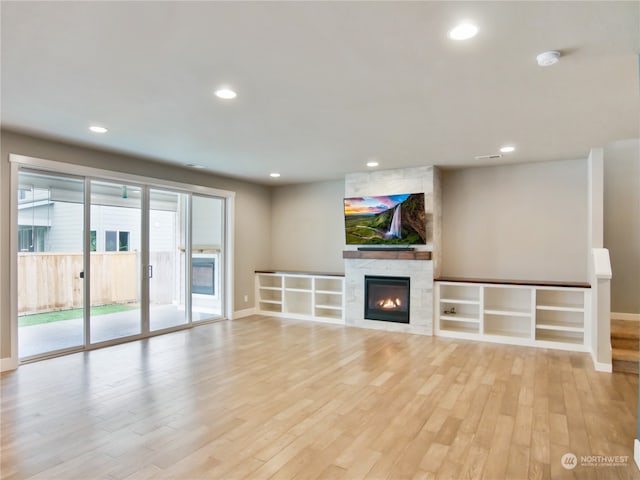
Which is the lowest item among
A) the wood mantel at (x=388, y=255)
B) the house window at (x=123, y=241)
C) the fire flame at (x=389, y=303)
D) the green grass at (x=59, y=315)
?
the fire flame at (x=389, y=303)

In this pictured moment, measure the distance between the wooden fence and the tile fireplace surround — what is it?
3468mm

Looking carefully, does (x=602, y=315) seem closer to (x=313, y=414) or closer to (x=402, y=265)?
(x=402, y=265)

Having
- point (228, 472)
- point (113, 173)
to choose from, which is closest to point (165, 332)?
point (113, 173)

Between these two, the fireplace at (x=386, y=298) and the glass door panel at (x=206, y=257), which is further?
the glass door panel at (x=206, y=257)

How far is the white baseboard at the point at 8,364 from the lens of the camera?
430cm

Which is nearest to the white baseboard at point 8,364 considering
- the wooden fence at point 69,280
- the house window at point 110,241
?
the wooden fence at point 69,280

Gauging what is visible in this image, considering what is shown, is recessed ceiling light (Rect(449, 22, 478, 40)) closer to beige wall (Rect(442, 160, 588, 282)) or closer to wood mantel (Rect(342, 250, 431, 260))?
wood mantel (Rect(342, 250, 431, 260))

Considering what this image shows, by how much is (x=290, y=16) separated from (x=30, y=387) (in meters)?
4.12

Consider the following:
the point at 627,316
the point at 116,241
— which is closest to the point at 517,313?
the point at 627,316

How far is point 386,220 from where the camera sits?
21.1 ft

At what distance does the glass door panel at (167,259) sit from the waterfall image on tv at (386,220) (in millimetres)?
2838

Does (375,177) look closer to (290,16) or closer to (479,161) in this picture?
(479,161)

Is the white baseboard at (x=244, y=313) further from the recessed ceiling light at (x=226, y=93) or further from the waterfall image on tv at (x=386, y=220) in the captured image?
the recessed ceiling light at (x=226, y=93)

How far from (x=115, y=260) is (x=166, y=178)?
4.91 feet
